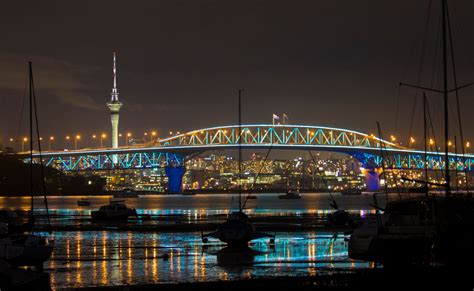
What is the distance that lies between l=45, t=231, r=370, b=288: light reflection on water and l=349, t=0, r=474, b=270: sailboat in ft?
6.58

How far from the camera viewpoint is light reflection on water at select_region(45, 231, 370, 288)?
2933cm

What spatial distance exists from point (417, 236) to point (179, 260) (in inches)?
411

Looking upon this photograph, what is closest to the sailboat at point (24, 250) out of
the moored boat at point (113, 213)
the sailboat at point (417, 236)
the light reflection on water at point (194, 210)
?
the sailboat at point (417, 236)

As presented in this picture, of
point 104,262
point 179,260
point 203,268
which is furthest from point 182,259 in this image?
point 203,268

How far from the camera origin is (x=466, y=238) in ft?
95.5

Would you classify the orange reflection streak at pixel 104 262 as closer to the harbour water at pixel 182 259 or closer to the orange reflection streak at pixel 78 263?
the harbour water at pixel 182 259

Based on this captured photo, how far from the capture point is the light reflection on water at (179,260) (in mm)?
29328

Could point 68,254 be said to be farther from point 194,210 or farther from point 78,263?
point 194,210

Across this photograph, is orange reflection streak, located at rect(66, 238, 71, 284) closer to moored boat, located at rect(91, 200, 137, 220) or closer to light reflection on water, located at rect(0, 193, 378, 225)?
Result: light reflection on water, located at rect(0, 193, 378, 225)

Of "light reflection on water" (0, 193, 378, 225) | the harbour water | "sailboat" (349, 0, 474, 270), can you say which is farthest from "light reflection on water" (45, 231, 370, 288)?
"light reflection on water" (0, 193, 378, 225)

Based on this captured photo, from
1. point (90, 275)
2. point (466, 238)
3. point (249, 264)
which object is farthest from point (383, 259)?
point (90, 275)

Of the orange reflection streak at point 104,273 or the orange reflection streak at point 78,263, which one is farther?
the orange reflection streak at point 78,263

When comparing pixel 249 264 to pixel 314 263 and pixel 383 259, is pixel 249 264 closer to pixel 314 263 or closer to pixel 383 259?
pixel 314 263

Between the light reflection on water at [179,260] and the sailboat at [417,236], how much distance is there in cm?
200
